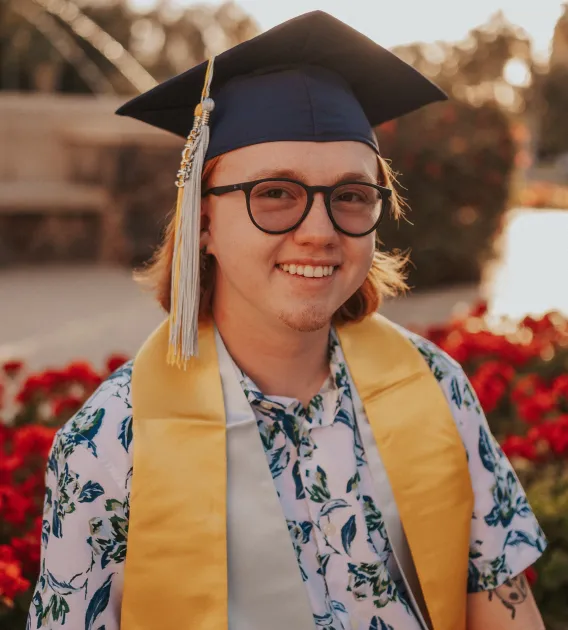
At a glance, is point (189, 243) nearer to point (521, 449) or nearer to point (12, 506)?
point (12, 506)

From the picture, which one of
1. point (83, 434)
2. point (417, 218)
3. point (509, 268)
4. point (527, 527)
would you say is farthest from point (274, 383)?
point (509, 268)

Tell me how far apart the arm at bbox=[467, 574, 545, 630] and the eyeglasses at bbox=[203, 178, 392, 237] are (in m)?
0.78

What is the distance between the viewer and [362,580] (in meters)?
1.60

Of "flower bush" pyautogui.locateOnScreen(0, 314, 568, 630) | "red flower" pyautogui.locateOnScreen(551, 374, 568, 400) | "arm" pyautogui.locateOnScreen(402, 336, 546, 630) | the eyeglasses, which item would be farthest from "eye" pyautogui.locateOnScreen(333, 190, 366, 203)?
"red flower" pyautogui.locateOnScreen(551, 374, 568, 400)

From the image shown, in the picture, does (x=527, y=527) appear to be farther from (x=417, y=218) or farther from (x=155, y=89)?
(x=417, y=218)

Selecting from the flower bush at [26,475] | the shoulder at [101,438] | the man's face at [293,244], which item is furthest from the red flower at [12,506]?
the man's face at [293,244]

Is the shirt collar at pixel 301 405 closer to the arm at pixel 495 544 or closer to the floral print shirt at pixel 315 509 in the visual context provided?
the floral print shirt at pixel 315 509

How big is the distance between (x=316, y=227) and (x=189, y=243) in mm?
264

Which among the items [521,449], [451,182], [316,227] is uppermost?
[451,182]

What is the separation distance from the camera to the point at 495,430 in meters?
3.35

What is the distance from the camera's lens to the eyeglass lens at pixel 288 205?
5.10ft

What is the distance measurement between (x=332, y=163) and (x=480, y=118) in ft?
24.8

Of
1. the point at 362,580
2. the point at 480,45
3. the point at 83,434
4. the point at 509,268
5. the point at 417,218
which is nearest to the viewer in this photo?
the point at 83,434

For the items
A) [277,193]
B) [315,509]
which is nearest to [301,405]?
[315,509]
